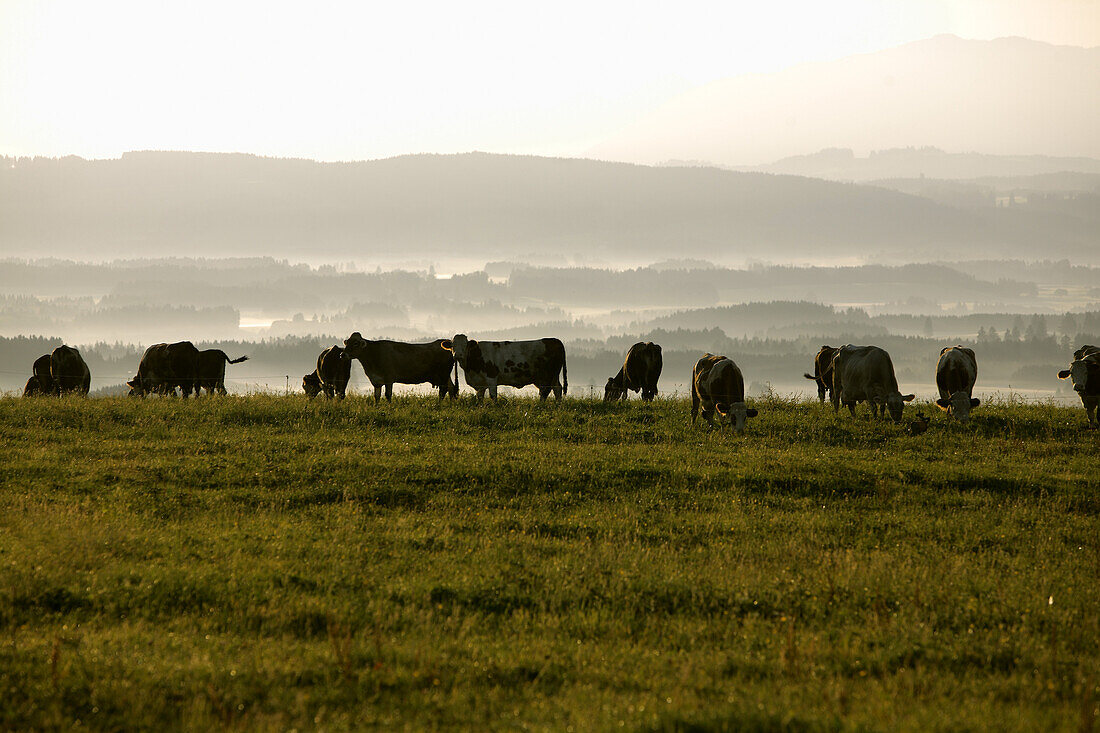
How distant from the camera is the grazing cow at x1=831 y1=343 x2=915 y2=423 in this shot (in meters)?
25.8

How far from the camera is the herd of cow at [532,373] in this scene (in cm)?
2528

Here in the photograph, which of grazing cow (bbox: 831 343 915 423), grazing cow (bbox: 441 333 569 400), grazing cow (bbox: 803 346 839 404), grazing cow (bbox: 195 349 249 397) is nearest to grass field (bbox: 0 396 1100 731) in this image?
grazing cow (bbox: 831 343 915 423)

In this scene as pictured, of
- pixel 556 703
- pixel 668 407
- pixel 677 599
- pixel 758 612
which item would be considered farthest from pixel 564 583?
pixel 668 407

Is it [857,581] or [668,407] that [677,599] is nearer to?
[857,581]

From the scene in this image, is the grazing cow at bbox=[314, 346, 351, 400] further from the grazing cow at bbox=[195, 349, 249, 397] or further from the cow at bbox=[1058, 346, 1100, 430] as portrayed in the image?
the cow at bbox=[1058, 346, 1100, 430]

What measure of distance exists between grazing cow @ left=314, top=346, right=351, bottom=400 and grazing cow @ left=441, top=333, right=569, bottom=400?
11.8 ft

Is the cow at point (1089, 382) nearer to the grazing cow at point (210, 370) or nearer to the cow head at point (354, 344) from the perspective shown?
the cow head at point (354, 344)

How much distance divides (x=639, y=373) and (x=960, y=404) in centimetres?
1275

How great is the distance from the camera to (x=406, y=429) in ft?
79.0

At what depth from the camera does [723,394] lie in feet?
81.8

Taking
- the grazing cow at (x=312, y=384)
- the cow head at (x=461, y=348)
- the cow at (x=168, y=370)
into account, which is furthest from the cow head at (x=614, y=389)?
the cow at (x=168, y=370)

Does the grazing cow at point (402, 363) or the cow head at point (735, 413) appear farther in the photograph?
the grazing cow at point (402, 363)

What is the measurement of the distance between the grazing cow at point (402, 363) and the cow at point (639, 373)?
649 centimetres

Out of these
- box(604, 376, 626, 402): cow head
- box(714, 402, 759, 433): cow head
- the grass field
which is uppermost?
box(604, 376, 626, 402): cow head
